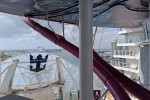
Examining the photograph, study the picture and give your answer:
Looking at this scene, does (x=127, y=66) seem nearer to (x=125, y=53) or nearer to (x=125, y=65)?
(x=125, y=65)

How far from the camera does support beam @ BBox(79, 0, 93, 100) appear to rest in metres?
1.30

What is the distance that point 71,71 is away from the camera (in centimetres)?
525

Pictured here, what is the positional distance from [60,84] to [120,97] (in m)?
3.39

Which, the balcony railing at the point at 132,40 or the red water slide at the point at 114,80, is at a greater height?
the balcony railing at the point at 132,40

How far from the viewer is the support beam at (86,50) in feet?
4.25

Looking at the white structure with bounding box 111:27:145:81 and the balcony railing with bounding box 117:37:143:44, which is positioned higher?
the balcony railing with bounding box 117:37:143:44

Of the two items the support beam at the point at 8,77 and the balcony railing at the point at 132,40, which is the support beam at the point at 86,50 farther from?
the balcony railing at the point at 132,40

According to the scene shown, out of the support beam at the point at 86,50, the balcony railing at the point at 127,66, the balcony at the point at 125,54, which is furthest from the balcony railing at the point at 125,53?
the support beam at the point at 86,50

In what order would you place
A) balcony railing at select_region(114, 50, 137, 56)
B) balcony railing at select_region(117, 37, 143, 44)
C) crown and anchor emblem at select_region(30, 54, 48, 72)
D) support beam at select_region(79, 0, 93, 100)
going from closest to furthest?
support beam at select_region(79, 0, 93, 100) → crown and anchor emblem at select_region(30, 54, 48, 72) → balcony railing at select_region(117, 37, 143, 44) → balcony railing at select_region(114, 50, 137, 56)

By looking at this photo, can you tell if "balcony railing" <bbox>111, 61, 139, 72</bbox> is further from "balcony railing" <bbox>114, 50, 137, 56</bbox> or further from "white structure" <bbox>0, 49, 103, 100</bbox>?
"white structure" <bbox>0, 49, 103, 100</bbox>

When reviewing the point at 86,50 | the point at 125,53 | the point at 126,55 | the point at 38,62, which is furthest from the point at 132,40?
the point at 86,50

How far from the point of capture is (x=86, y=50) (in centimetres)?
131

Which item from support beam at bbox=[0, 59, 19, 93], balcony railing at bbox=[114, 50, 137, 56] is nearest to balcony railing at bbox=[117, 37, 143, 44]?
balcony railing at bbox=[114, 50, 137, 56]

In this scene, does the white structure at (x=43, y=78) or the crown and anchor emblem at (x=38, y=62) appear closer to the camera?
the white structure at (x=43, y=78)
